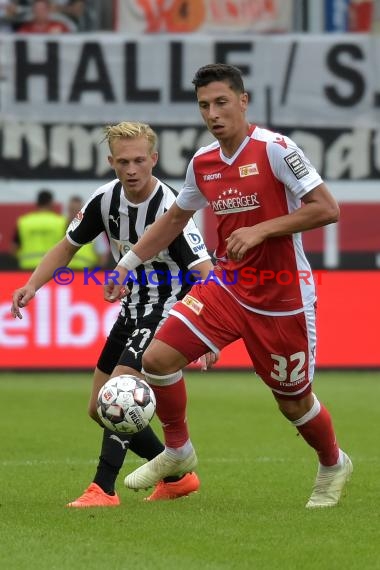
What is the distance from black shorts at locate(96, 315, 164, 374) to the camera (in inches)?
299

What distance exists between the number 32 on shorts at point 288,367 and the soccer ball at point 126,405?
2.30 feet

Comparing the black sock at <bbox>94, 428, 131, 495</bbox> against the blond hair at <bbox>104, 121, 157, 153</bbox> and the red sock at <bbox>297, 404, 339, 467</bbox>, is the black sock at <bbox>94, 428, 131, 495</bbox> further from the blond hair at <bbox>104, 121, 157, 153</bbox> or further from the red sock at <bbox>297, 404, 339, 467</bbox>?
the blond hair at <bbox>104, 121, 157, 153</bbox>

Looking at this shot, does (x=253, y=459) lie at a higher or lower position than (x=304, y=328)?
lower

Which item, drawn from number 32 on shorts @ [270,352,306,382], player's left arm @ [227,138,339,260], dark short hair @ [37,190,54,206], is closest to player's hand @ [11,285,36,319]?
player's left arm @ [227,138,339,260]

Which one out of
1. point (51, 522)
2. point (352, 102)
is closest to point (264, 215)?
point (51, 522)

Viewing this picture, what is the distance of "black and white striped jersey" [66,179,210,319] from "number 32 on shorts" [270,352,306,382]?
0.97m

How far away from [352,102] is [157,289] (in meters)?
13.2

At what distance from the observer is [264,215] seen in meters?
7.04

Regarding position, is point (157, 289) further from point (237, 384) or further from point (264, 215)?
point (237, 384)

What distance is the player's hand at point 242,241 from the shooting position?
670 cm

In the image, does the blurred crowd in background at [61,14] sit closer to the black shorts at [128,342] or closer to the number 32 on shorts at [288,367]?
the black shorts at [128,342]

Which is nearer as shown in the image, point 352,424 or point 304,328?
point 304,328

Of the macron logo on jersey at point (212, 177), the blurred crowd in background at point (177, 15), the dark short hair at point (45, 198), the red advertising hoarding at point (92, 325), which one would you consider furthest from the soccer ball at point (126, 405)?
the blurred crowd in background at point (177, 15)

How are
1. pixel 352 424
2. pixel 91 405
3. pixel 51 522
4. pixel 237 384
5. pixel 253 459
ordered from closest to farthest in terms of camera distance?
pixel 51 522 → pixel 91 405 → pixel 253 459 → pixel 352 424 → pixel 237 384
